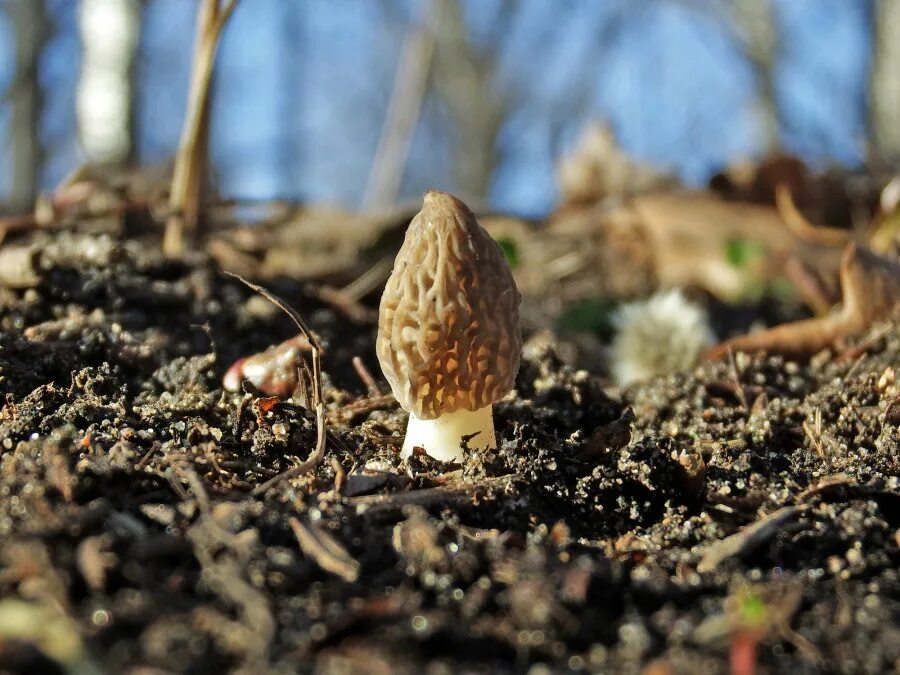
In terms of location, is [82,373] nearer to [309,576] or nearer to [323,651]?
[309,576]

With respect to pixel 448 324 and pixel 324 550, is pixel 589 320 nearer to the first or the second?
pixel 448 324

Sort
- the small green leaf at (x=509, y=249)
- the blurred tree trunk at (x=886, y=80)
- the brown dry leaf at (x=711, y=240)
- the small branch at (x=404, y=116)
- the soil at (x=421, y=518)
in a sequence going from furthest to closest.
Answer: the blurred tree trunk at (x=886, y=80)
the small branch at (x=404, y=116)
the brown dry leaf at (x=711, y=240)
the small green leaf at (x=509, y=249)
the soil at (x=421, y=518)

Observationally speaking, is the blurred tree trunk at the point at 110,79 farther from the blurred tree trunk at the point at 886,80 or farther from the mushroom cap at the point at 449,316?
the mushroom cap at the point at 449,316

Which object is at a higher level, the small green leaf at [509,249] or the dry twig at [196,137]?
the dry twig at [196,137]

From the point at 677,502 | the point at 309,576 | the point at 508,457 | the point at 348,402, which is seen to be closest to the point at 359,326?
the point at 348,402

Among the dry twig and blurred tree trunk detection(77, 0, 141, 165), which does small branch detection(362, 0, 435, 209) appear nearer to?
the dry twig

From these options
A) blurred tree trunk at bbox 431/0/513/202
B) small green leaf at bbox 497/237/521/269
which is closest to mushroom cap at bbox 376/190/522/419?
small green leaf at bbox 497/237/521/269

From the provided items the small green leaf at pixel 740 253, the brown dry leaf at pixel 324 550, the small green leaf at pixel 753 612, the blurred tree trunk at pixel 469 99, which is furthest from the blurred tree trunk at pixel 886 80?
the blurred tree trunk at pixel 469 99
